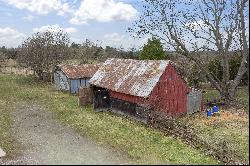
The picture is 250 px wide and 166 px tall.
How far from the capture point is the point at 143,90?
2744 cm

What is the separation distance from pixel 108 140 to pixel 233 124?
978cm

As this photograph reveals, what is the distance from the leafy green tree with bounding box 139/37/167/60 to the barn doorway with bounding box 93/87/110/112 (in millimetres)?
16176

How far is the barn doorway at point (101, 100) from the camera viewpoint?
1232 inches

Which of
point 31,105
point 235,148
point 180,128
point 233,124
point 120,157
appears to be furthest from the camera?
point 31,105

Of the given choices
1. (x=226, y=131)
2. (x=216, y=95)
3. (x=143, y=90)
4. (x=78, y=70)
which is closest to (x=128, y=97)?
(x=143, y=90)

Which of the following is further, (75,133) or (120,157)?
(75,133)

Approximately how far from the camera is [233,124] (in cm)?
2628

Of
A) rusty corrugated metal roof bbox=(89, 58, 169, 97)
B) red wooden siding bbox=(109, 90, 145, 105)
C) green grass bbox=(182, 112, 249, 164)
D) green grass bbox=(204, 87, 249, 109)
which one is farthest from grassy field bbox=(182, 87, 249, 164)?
green grass bbox=(204, 87, 249, 109)

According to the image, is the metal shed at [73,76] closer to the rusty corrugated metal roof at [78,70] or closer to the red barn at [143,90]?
the rusty corrugated metal roof at [78,70]

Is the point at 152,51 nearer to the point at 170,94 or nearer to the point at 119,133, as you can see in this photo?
the point at 170,94

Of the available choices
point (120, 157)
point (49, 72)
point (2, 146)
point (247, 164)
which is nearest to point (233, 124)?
point (247, 164)

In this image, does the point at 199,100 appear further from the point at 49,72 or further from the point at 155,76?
the point at 49,72

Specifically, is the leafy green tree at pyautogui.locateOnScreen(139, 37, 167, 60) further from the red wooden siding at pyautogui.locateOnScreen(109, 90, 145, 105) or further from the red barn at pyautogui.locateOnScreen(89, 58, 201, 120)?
the red wooden siding at pyautogui.locateOnScreen(109, 90, 145, 105)

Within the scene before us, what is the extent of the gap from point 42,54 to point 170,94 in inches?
1123
